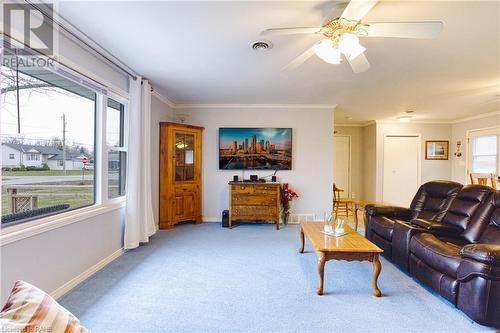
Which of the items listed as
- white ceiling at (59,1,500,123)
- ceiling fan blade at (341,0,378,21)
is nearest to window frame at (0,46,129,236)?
white ceiling at (59,1,500,123)

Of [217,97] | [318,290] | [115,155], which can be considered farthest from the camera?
[217,97]

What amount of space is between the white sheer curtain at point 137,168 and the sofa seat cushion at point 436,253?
3.29 m

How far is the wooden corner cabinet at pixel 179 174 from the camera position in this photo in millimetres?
4410

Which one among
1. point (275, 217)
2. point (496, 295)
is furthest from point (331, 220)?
point (275, 217)

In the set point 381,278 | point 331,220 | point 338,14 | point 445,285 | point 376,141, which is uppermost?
point 338,14

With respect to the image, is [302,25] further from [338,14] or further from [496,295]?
[496,295]

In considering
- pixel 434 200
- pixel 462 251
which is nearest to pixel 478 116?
pixel 434 200

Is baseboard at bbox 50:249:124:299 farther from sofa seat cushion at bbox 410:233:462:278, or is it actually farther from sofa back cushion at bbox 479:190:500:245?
sofa back cushion at bbox 479:190:500:245

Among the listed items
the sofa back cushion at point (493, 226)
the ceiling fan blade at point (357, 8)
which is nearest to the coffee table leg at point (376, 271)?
the sofa back cushion at point (493, 226)

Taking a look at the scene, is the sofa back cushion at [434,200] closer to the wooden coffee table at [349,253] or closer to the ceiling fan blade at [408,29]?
the wooden coffee table at [349,253]

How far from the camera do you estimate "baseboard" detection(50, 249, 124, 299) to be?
2.20 m

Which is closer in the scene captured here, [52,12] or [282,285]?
[52,12]

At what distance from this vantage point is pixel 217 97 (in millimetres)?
4484

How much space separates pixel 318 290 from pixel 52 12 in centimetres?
321
